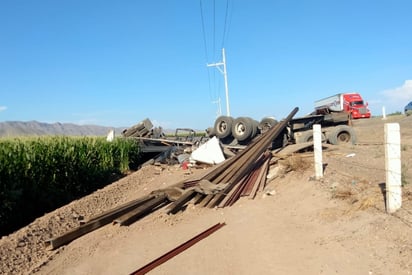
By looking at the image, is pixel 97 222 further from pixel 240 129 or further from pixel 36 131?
pixel 36 131

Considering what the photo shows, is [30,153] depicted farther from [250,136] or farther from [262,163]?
[250,136]

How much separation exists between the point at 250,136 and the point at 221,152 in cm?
278

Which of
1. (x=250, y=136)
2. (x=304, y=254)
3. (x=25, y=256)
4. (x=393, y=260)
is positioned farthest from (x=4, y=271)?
(x=250, y=136)

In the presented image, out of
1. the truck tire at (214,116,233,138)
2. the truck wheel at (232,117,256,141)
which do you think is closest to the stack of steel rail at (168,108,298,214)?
the truck wheel at (232,117,256,141)

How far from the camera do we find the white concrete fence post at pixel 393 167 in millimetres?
4828

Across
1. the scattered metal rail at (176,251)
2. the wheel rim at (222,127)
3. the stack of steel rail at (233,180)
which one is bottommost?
the scattered metal rail at (176,251)

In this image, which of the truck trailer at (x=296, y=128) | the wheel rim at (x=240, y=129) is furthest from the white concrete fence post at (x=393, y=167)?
the wheel rim at (x=240, y=129)

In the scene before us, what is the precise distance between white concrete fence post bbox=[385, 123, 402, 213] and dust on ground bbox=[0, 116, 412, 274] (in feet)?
0.52

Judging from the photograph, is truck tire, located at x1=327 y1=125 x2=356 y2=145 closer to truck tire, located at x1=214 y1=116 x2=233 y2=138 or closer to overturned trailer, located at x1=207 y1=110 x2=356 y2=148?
overturned trailer, located at x1=207 y1=110 x2=356 y2=148

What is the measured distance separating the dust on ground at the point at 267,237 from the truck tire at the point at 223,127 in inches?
289

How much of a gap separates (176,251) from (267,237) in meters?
1.46

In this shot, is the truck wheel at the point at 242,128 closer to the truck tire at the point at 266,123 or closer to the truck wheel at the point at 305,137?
the truck tire at the point at 266,123

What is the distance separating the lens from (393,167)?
4.84m

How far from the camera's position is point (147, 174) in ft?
46.1
